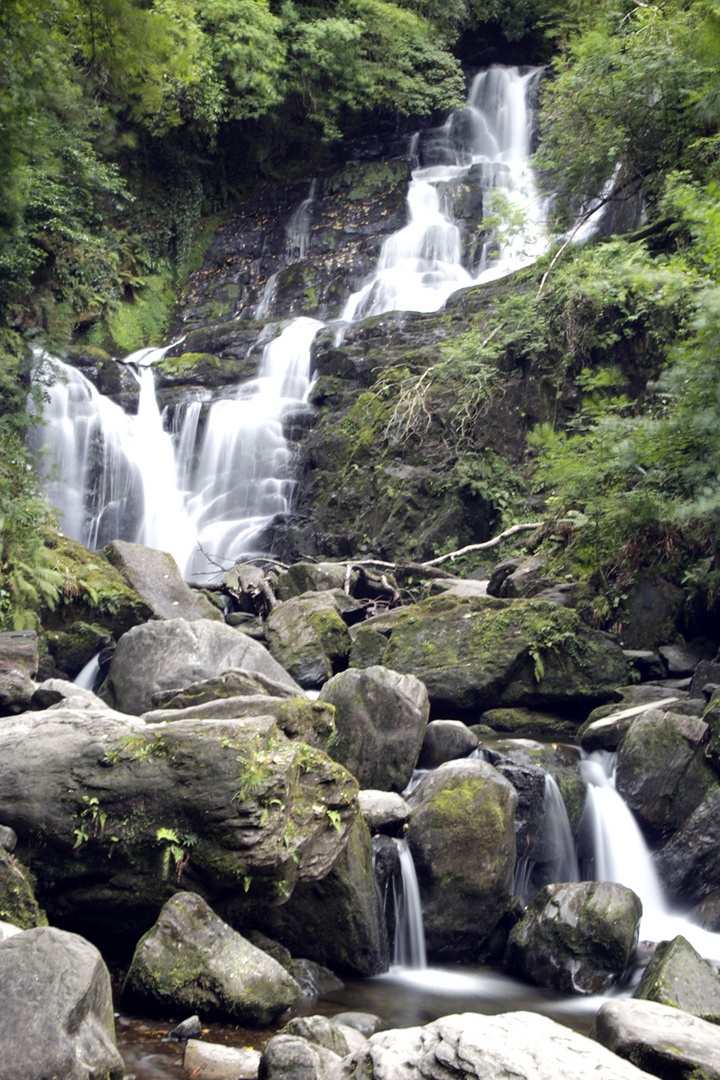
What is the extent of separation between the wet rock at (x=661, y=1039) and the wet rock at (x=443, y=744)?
345cm

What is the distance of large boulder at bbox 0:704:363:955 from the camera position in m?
4.27

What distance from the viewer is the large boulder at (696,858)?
5.88 meters

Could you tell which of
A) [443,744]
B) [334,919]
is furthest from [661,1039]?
[443,744]

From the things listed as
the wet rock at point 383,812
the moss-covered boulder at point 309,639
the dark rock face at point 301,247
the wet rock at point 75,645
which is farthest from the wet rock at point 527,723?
the dark rock face at point 301,247

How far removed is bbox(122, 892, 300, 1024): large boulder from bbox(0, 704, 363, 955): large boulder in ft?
0.97

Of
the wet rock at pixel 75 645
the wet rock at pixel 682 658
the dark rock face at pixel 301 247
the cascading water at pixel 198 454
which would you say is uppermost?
the dark rock face at pixel 301 247

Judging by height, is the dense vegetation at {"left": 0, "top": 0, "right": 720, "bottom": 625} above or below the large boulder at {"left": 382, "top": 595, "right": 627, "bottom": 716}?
above

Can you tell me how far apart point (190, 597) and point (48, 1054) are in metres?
7.86

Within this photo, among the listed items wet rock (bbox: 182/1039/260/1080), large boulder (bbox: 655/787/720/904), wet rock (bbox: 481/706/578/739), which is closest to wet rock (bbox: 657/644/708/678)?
wet rock (bbox: 481/706/578/739)

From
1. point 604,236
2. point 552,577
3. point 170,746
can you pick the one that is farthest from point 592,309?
point 170,746

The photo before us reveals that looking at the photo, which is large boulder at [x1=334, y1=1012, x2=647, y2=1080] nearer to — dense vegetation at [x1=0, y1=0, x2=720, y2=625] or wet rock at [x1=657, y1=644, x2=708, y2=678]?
dense vegetation at [x1=0, y1=0, x2=720, y2=625]

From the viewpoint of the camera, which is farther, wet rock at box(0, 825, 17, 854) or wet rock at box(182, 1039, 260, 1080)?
wet rock at box(0, 825, 17, 854)

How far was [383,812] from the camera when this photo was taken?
5.75m

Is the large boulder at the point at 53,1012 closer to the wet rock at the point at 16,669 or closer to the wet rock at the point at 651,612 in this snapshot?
the wet rock at the point at 16,669
